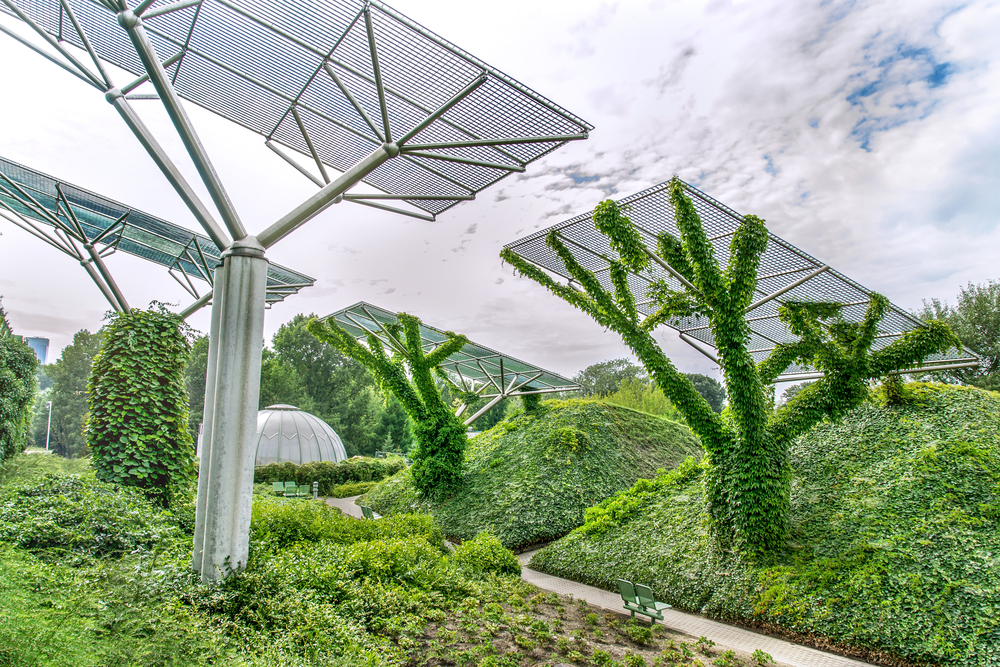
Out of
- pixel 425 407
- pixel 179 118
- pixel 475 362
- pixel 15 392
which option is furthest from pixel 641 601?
pixel 475 362

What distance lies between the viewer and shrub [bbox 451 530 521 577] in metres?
9.67

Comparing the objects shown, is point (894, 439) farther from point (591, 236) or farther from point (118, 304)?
point (118, 304)

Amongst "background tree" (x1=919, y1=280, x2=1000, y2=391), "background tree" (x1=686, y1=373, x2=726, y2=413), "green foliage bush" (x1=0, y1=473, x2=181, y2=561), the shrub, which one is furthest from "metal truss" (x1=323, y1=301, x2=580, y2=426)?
"background tree" (x1=686, y1=373, x2=726, y2=413)

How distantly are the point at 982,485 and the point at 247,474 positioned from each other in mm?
11442

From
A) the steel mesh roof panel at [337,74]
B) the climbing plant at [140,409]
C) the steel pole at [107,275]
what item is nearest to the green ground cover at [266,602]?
the climbing plant at [140,409]

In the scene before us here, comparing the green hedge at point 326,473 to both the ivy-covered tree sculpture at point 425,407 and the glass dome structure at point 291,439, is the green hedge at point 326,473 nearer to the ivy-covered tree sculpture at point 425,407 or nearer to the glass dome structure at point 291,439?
the glass dome structure at point 291,439

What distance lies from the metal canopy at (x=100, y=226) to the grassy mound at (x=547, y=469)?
323 inches

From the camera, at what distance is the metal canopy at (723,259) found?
32.2ft

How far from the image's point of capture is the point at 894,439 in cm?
1015

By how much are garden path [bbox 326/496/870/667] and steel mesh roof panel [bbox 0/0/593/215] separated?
7.47m

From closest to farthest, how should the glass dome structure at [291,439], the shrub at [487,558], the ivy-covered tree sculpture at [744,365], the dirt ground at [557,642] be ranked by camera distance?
the dirt ground at [557,642]
the ivy-covered tree sculpture at [744,365]
the shrub at [487,558]
the glass dome structure at [291,439]

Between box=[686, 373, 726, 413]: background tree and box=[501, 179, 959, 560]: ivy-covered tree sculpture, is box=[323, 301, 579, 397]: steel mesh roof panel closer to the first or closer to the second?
box=[501, 179, 959, 560]: ivy-covered tree sculpture

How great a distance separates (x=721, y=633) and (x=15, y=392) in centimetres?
1470

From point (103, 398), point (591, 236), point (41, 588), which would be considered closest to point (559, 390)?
point (591, 236)
